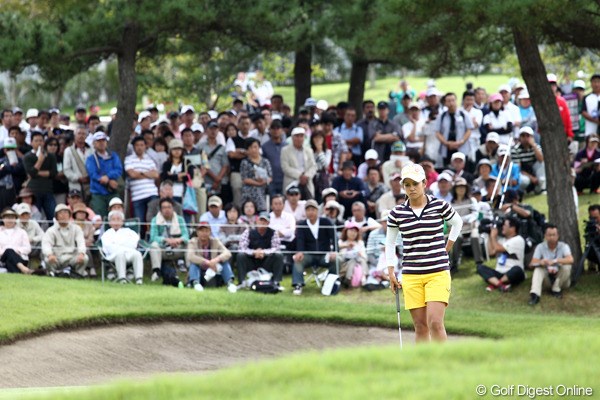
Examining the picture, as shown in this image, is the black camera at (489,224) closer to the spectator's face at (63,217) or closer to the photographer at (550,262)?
the photographer at (550,262)

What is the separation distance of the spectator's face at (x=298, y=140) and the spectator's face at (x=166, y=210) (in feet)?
9.17

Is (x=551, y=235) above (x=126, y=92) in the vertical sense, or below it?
below

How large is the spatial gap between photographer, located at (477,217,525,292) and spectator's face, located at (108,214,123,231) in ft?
19.7

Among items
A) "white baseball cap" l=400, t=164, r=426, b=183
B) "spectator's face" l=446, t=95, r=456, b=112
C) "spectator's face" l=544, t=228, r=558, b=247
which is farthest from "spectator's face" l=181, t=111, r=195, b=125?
"white baseball cap" l=400, t=164, r=426, b=183

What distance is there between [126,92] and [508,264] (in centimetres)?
864

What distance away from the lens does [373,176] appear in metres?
22.4

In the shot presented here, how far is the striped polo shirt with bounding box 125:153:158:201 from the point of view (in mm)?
21969

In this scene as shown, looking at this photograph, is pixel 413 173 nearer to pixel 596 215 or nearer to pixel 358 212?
pixel 596 215

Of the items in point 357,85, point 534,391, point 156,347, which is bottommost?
point 156,347

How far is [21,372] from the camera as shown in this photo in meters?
14.6

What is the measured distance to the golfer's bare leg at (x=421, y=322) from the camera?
40.8 feet

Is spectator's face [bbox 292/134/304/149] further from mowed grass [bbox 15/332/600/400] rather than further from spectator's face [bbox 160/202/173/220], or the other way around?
mowed grass [bbox 15/332/600/400]

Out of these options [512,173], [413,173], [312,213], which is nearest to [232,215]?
[312,213]

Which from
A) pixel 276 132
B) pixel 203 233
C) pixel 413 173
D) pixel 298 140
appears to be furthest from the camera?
pixel 276 132
